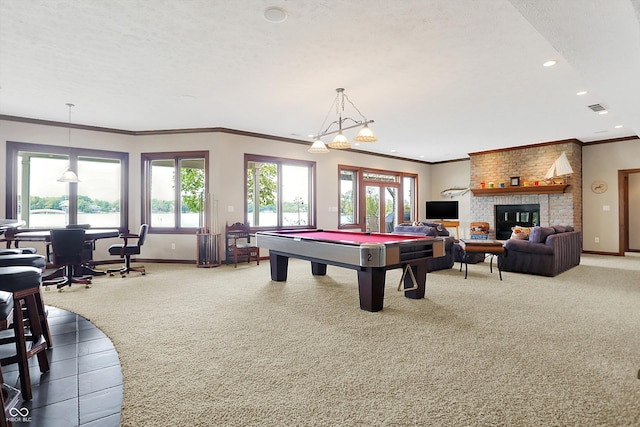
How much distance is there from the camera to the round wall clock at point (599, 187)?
824cm

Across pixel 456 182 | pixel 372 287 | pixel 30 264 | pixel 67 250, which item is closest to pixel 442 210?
pixel 456 182

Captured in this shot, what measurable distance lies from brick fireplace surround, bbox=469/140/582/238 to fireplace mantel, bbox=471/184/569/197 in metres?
0.13

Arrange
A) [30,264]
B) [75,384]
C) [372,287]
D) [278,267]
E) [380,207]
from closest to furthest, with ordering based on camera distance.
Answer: [75,384] → [30,264] → [372,287] → [278,267] → [380,207]

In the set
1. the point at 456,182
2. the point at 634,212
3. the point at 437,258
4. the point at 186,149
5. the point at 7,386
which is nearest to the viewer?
the point at 7,386

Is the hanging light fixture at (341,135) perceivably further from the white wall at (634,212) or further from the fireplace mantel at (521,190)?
the white wall at (634,212)

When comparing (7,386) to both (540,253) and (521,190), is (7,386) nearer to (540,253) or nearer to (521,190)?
(540,253)

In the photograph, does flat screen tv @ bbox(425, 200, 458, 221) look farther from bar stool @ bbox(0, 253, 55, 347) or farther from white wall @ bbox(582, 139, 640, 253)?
bar stool @ bbox(0, 253, 55, 347)

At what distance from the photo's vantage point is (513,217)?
9234 mm

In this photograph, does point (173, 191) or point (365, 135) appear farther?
point (173, 191)

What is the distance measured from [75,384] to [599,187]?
10.6 m

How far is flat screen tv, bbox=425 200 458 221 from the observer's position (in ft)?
35.1

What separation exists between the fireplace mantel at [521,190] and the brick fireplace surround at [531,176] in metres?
0.13

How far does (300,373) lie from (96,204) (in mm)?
6453

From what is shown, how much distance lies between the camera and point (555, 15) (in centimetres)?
214
